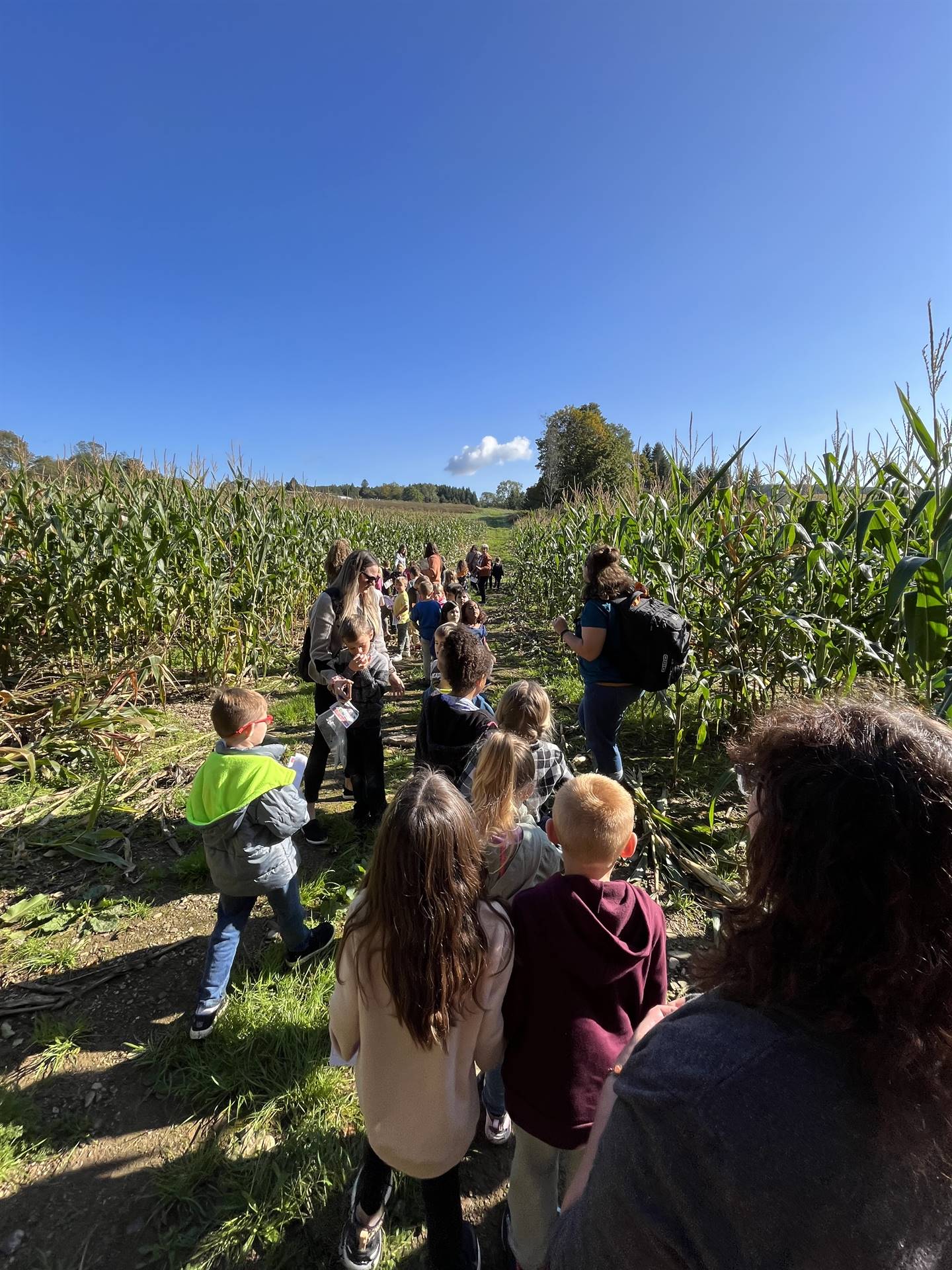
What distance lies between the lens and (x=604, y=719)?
152 inches

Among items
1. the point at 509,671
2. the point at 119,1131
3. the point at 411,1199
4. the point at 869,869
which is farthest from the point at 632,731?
the point at 869,869

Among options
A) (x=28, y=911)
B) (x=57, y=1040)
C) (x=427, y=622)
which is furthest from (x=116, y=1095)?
(x=427, y=622)

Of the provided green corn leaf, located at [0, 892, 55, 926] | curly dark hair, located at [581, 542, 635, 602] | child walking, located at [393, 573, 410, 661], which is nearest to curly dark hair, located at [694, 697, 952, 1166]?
curly dark hair, located at [581, 542, 635, 602]

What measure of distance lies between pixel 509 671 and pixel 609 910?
6.64m

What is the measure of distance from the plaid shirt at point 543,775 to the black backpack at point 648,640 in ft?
3.73

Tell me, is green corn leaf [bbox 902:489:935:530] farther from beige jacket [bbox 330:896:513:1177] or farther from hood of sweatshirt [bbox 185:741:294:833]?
hood of sweatshirt [bbox 185:741:294:833]

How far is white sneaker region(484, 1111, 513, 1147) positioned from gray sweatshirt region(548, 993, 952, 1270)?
1640 mm

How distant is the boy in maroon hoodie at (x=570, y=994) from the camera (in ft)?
4.84

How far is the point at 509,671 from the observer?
811 centimetres

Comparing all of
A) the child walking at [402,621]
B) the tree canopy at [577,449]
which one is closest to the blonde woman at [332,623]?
the child walking at [402,621]

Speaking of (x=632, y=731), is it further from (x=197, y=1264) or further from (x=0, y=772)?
(x=0, y=772)

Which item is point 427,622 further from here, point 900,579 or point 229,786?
point 900,579

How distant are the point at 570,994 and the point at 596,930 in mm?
203

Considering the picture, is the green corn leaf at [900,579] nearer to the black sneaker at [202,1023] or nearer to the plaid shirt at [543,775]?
the plaid shirt at [543,775]
